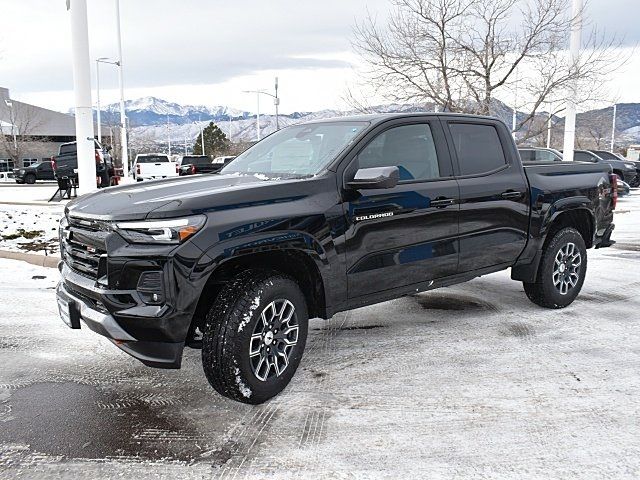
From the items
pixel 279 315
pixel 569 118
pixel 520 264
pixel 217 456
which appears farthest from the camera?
pixel 569 118

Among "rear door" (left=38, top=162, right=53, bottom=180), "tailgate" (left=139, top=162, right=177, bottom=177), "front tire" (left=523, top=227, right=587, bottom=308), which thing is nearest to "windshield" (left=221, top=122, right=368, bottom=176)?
"front tire" (left=523, top=227, right=587, bottom=308)

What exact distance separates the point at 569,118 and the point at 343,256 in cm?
1312

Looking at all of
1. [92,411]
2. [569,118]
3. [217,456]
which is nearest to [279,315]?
[217,456]

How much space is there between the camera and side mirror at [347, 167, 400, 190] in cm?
396

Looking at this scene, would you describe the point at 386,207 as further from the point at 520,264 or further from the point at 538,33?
the point at 538,33

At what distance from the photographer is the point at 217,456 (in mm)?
3148

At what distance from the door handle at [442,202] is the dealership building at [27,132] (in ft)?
166

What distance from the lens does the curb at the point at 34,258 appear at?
25.7ft

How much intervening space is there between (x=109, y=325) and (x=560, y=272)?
443 centimetres

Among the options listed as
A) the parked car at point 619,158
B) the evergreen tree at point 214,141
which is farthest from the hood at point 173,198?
the evergreen tree at point 214,141

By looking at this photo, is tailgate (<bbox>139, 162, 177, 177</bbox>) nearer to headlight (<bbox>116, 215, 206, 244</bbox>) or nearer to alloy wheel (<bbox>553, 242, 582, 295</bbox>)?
alloy wheel (<bbox>553, 242, 582, 295</bbox>)

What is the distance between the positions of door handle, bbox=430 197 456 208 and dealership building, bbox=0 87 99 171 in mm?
50478

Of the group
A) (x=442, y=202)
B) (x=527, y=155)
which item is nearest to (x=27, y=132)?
(x=527, y=155)

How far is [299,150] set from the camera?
4699mm
